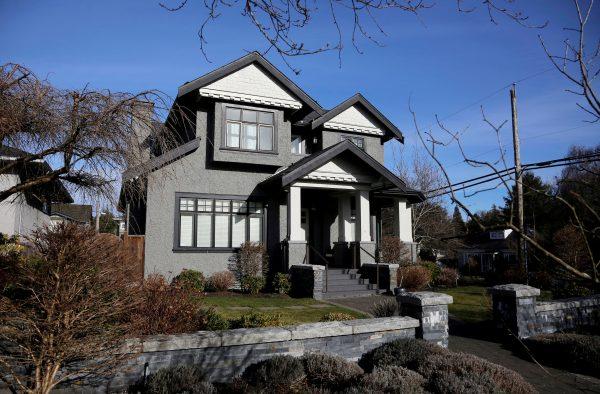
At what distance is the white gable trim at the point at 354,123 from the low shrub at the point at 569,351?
12532mm

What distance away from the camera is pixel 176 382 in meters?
5.20

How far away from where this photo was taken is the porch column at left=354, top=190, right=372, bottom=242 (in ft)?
50.9

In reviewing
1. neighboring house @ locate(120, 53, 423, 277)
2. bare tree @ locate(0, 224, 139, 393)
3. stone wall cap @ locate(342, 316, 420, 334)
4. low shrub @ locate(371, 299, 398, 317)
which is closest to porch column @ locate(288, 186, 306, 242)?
neighboring house @ locate(120, 53, 423, 277)

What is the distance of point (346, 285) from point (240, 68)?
873 centimetres

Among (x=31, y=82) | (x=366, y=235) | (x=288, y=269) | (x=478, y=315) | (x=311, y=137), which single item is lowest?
(x=478, y=315)

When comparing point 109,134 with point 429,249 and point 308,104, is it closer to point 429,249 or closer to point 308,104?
point 308,104

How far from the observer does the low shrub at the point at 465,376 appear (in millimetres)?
4984

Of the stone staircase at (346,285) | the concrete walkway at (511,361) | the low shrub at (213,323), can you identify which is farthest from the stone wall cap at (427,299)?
the stone staircase at (346,285)

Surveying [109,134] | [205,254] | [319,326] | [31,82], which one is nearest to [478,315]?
[319,326]

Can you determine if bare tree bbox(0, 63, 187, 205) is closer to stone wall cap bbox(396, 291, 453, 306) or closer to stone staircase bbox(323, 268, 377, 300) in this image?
stone wall cap bbox(396, 291, 453, 306)

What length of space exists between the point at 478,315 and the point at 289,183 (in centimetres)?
704

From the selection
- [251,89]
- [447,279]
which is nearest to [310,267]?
[251,89]

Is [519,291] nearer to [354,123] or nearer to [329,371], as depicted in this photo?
[329,371]

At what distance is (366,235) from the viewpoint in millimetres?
15547
